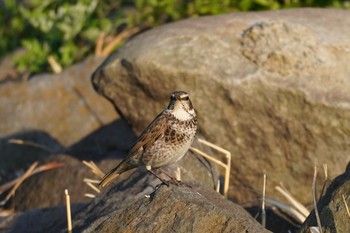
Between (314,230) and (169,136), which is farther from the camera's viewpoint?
(169,136)

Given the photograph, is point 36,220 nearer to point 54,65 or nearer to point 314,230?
point 314,230

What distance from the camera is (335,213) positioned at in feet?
17.3

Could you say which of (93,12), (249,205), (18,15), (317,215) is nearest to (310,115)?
(249,205)

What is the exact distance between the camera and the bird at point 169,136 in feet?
21.4

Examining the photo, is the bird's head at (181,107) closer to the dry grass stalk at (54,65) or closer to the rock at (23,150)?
the rock at (23,150)

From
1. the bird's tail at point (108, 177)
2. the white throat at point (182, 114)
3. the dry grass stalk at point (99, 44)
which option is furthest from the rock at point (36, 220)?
the dry grass stalk at point (99, 44)

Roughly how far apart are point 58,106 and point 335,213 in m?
6.31

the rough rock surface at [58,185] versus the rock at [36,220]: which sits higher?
the rock at [36,220]

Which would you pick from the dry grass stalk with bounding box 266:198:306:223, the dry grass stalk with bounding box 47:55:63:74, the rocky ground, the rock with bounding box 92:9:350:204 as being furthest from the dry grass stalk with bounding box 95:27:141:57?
the dry grass stalk with bounding box 266:198:306:223

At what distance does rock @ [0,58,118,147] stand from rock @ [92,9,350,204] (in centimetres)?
206

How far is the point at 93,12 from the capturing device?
496 inches

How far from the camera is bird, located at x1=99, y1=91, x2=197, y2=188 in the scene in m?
6.51

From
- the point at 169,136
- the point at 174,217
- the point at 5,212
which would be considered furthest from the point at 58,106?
the point at 174,217

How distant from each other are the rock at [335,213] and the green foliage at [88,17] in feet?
18.8
